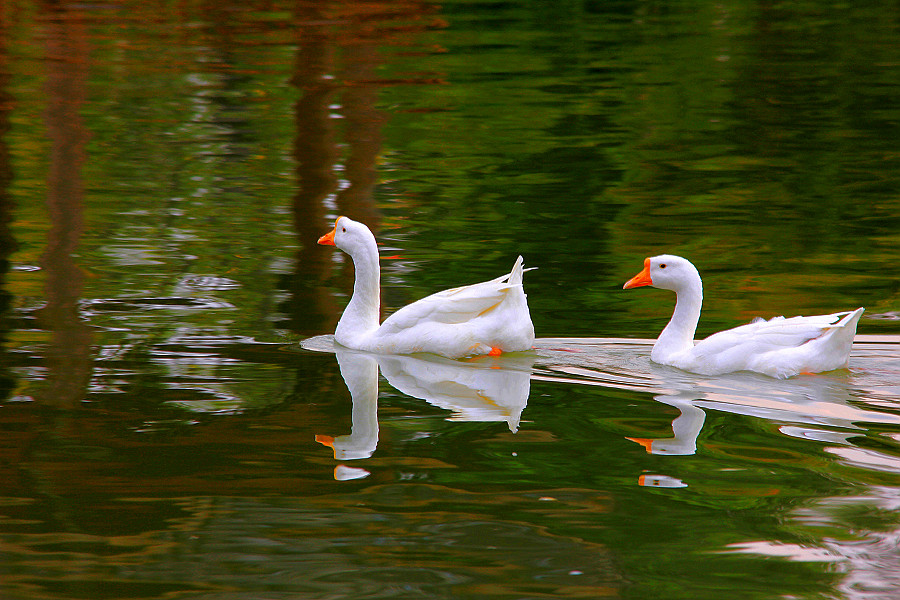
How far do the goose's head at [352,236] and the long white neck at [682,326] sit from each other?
95.8 inches

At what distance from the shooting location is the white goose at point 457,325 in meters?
8.84

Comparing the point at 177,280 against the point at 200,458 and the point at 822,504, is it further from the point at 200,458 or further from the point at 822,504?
the point at 822,504

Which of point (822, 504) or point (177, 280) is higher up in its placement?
point (822, 504)

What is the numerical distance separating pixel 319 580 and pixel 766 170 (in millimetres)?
11994

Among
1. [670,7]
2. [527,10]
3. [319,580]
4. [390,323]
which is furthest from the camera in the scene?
[670,7]

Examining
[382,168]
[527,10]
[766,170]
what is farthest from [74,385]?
[527,10]

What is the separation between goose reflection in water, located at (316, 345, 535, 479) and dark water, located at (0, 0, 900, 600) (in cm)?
3

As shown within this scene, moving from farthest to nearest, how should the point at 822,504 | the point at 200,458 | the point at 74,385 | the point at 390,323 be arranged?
the point at 390,323 → the point at 74,385 → the point at 200,458 → the point at 822,504

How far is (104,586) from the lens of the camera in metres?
5.31

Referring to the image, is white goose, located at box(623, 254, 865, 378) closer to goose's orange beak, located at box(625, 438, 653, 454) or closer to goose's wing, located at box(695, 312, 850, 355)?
goose's wing, located at box(695, 312, 850, 355)

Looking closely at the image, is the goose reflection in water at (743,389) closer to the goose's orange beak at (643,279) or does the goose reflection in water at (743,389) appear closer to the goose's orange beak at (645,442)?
the goose's orange beak at (645,442)

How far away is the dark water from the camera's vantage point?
555cm

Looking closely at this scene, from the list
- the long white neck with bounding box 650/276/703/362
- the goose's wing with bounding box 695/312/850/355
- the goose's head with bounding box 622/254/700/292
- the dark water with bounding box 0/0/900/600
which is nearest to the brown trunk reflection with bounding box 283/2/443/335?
the dark water with bounding box 0/0/900/600

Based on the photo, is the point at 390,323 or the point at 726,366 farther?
the point at 390,323
